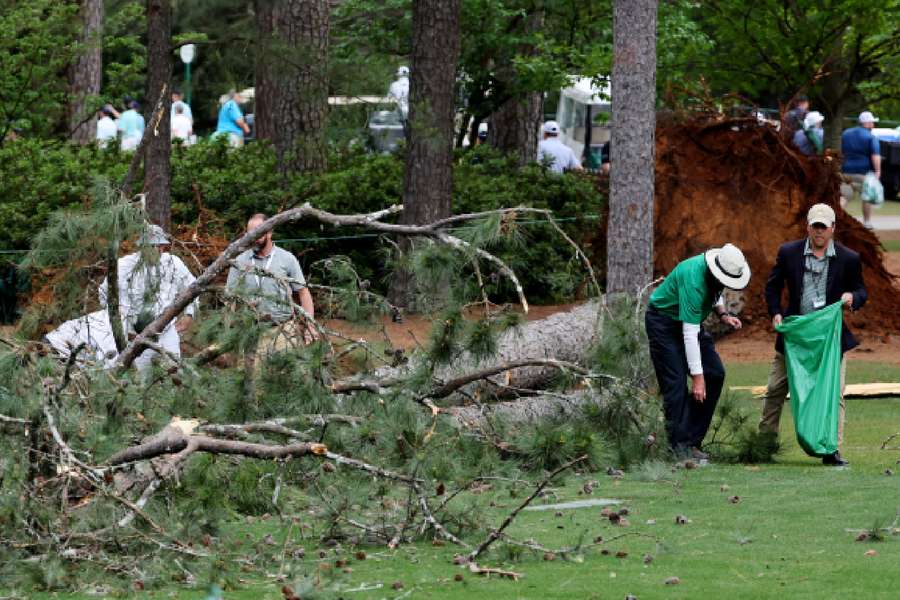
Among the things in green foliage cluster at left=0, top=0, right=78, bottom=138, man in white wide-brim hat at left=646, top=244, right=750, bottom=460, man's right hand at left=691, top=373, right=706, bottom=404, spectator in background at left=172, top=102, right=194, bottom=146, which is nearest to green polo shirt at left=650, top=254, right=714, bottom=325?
man in white wide-brim hat at left=646, top=244, right=750, bottom=460

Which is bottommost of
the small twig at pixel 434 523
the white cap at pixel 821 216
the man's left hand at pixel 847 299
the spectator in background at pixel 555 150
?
the small twig at pixel 434 523

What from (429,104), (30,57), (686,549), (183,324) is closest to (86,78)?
(30,57)

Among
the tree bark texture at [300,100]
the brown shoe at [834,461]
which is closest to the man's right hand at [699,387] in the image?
the brown shoe at [834,461]

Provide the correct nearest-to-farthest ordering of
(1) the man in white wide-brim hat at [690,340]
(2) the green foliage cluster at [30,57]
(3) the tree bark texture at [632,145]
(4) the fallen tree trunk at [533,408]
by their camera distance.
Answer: (4) the fallen tree trunk at [533,408]
(1) the man in white wide-brim hat at [690,340]
(3) the tree bark texture at [632,145]
(2) the green foliage cluster at [30,57]

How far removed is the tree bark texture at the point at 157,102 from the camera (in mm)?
15000

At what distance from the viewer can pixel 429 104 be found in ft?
58.5

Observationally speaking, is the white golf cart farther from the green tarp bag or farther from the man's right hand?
the man's right hand

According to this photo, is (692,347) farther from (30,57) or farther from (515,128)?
(515,128)

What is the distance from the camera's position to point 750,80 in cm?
2523

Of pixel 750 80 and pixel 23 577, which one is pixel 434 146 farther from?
pixel 23 577

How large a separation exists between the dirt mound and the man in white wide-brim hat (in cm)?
712

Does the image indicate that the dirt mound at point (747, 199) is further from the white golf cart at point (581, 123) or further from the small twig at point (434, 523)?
the white golf cart at point (581, 123)

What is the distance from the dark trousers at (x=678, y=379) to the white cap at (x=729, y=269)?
53cm

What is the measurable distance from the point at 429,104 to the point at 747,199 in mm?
3614
